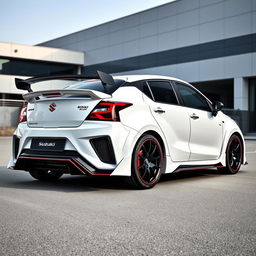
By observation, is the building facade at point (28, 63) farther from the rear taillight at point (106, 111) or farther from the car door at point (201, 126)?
the rear taillight at point (106, 111)

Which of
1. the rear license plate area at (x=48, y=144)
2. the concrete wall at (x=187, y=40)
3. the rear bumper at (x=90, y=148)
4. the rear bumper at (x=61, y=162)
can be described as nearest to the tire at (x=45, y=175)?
the rear bumper at (x=61, y=162)

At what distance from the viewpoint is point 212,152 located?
293 inches

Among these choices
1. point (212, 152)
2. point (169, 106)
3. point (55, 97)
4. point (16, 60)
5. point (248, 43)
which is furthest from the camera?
point (16, 60)

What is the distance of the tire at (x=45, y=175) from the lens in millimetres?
6883

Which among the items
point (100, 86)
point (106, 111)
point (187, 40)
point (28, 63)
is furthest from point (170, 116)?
point (28, 63)

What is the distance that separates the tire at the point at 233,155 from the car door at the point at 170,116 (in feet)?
4.46

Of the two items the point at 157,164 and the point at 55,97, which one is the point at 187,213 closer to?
the point at 157,164

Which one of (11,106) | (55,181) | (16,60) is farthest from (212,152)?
(16,60)

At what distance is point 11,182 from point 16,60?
41560 millimetres

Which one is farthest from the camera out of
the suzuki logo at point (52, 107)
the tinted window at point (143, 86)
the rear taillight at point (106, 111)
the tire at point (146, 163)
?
the tinted window at point (143, 86)

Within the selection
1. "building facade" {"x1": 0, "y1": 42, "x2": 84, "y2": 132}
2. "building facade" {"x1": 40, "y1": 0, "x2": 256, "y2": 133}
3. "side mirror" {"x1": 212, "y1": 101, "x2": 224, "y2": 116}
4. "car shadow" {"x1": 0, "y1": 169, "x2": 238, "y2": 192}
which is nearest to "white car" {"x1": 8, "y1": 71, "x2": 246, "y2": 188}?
"car shadow" {"x1": 0, "y1": 169, "x2": 238, "y2": 192}

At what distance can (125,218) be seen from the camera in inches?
166

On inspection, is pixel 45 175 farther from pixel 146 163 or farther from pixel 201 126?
pixel 201 126

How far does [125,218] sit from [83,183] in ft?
8.18
